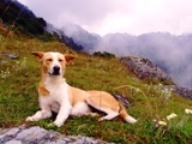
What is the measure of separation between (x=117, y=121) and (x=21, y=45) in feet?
63.3

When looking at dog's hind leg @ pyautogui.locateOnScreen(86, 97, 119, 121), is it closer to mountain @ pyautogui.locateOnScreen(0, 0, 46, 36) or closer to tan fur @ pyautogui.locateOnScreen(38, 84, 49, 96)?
tan fur @ pyautogui.locateOnScreen(38, 84, 49, 96)

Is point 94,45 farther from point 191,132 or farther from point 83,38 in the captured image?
point 191,132

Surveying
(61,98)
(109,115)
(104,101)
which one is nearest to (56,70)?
(61,98)

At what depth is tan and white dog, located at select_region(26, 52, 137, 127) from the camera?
11.1 metres

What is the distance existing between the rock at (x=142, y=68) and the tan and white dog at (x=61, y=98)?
22.6 metres

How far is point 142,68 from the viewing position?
3572cm

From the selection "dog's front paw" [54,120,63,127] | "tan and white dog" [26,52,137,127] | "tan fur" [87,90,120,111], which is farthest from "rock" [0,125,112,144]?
"tan fur" [87,90,120,111]

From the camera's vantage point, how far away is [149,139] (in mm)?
10023

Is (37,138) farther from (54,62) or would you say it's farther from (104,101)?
(104,101)

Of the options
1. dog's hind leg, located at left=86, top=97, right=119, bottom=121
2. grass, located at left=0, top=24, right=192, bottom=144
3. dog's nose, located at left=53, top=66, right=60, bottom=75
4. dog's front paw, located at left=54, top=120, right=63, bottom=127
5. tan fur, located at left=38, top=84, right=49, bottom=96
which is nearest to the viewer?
grass, located at left=0, top=24, right=192, bottom=144

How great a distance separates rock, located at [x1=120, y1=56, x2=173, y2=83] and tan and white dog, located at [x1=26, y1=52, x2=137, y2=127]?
74.1ft

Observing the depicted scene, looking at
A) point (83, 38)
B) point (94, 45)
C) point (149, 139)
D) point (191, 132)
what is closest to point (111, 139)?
point (149, 139)

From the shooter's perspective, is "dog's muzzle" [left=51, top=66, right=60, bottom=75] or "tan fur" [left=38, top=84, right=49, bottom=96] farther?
"tan fur" [left=38, top=84, right=49, bottom=96]

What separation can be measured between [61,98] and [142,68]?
24.8m
